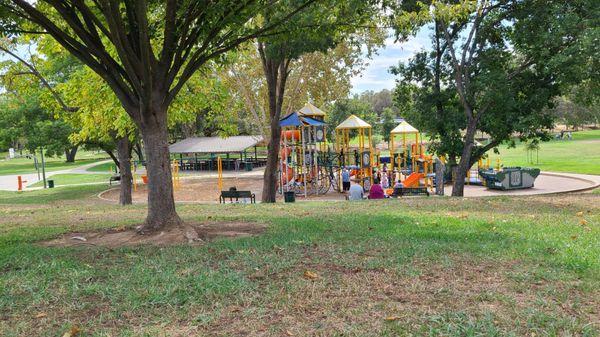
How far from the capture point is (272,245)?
5895 millimetres

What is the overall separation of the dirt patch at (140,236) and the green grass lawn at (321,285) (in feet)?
1.36

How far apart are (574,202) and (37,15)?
11775mm

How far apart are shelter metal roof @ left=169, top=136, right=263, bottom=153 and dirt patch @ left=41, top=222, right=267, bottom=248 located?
35658mm

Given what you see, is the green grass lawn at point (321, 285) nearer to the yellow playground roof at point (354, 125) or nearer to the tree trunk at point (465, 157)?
the tree trunk at point (465, 157)

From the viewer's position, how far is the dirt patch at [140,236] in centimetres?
650

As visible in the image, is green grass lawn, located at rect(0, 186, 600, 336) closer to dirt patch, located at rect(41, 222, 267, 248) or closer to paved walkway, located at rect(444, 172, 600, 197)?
dirt patch, located at rect(41, 222, 267, 248)

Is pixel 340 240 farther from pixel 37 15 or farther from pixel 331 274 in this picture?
pixel 37 15

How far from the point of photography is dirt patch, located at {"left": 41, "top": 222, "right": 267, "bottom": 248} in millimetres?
6504

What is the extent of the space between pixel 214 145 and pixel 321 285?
136 feet

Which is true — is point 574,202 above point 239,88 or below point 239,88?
below

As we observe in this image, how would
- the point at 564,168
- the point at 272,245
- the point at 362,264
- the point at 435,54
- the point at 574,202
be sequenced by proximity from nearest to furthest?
the point at 362,264 < the point at 272,245 < the point at 574,202 < the point at 435,54 < the point at 564,168

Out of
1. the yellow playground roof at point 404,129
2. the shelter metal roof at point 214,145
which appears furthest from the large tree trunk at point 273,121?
the shelter metal roof at point 214,145

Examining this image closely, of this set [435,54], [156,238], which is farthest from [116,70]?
[435,54]

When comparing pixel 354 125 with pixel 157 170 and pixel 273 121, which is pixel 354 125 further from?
pixel 157 170
